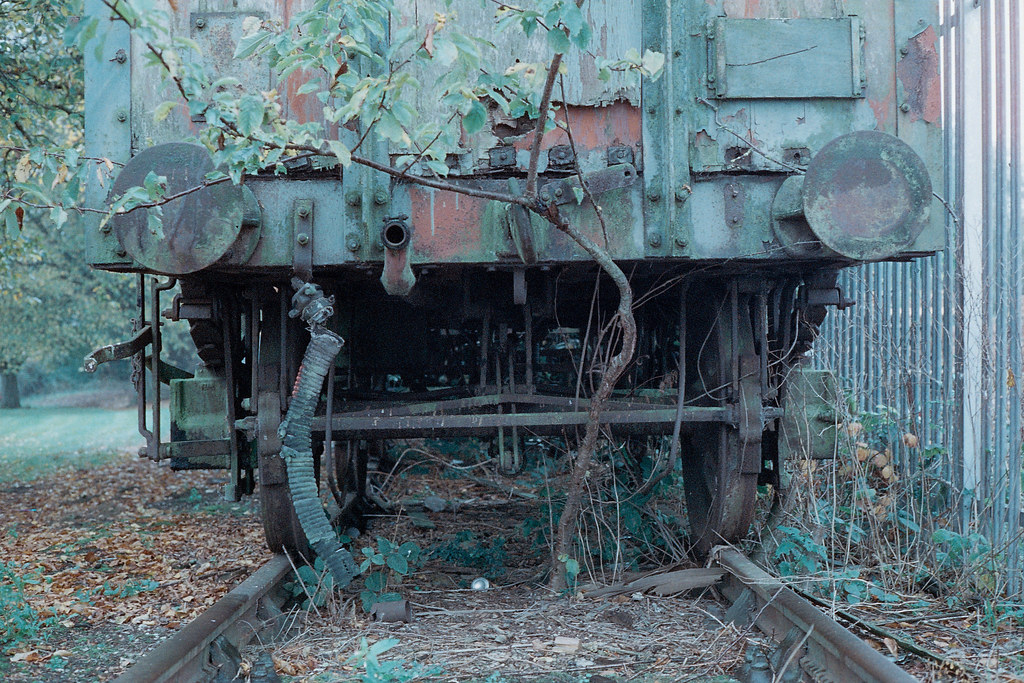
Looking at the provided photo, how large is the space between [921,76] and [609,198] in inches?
53.8

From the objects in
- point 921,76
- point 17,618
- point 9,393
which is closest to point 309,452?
point 17,618

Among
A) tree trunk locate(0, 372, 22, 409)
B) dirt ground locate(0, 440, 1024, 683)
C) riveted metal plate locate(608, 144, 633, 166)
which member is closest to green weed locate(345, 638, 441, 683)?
dirt ground locate(0, 440, 1024, 683)

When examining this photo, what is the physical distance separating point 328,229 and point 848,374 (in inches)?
192

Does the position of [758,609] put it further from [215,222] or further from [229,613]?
[215,222]

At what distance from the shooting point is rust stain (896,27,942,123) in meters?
3.68

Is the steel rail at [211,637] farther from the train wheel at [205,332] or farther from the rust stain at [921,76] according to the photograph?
the rust stain at [921,76]

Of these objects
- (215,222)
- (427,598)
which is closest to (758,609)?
(427,598)

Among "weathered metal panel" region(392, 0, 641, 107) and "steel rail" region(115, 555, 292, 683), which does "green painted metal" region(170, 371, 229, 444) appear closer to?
"steel rail" region(115, 555, 292, 683)

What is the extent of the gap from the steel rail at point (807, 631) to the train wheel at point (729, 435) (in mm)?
212

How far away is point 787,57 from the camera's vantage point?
12.0ft

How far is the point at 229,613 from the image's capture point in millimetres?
3430

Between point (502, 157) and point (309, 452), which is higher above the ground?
point (502, 157)

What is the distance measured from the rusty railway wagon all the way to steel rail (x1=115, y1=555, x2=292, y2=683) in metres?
0.42

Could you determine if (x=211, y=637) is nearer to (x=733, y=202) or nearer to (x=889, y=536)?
(x=733, y=202)
